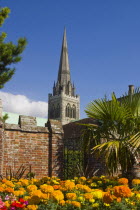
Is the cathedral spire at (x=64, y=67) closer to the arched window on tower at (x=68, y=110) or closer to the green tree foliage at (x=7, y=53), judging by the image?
the arched window on tower at (x=68, y=110)

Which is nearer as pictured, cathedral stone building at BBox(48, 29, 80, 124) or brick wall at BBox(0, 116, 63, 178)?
brick wall at BBox(0, 116, 63, 178)

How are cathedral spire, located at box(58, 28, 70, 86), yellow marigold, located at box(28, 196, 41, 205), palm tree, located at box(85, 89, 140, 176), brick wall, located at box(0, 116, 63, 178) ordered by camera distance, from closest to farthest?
yellow marigold, located at box(28, 196, 41, 205), palm tree, located at box(85, 89, 140, 176), brick wall, located at box(0, 116, 63, 178), cathedral spire, located at box(58, 28, 70, 86)

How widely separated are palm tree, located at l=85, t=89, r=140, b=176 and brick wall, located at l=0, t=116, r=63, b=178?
1.74m

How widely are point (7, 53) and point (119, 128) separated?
739cm

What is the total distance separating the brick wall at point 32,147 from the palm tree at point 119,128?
5.70ft

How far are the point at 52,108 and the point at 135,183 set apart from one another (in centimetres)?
8808

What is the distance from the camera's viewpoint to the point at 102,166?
28.5 ft

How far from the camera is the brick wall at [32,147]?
8227mm

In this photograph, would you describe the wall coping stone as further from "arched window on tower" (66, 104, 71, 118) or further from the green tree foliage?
"arched window on tower" (66, 104, 71, 118)

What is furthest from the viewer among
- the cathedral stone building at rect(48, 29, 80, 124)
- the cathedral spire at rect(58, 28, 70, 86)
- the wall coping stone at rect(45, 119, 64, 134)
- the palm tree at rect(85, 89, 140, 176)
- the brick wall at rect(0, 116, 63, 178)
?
the cathedral spire at rect(58, 28, 70, 86)

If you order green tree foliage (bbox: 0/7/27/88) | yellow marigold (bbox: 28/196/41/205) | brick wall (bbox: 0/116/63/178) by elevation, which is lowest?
yellow marigold (bbox: 28/196/41/205)

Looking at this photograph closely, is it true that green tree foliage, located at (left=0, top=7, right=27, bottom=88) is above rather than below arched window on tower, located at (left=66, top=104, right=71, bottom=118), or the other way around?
below

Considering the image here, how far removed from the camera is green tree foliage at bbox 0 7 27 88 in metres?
12.6

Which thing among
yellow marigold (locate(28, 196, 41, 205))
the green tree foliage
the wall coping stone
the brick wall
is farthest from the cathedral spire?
yellow marigold (locate(28, 196, 41, 205))
